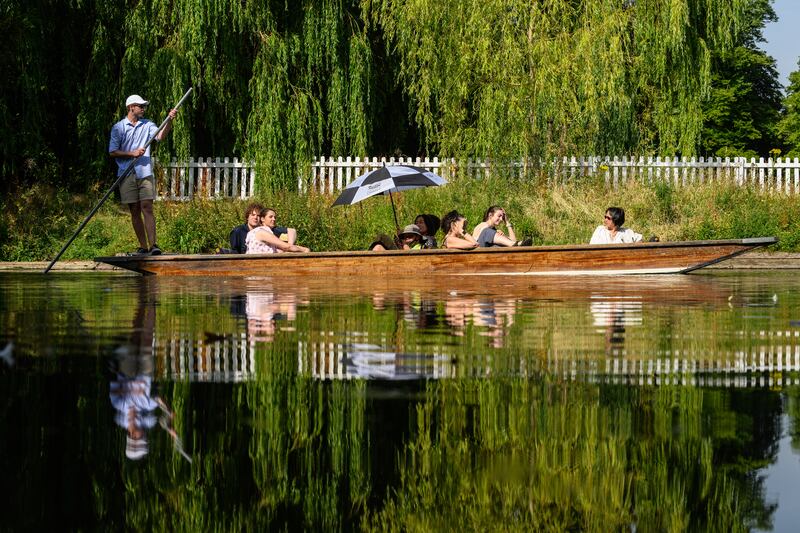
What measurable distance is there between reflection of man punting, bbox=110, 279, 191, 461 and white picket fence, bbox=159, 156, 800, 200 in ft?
66.3

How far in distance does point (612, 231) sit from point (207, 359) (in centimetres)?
1328

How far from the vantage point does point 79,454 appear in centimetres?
473

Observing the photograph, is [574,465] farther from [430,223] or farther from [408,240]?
[430,223]

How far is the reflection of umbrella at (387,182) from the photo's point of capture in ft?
69.5

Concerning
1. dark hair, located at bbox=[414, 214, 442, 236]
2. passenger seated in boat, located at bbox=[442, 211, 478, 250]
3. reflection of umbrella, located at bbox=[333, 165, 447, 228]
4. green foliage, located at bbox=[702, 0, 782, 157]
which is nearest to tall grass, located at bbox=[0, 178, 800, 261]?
dark hair, located at bbox=[414, 214, 442, 236]

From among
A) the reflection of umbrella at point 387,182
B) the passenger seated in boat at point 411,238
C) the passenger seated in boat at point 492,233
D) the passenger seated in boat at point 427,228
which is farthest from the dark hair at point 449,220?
the reflection of umbrella at point 387,182

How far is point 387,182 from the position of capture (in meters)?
21.3

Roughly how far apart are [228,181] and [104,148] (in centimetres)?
296

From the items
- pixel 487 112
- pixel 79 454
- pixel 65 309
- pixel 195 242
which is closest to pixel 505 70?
pixel 487 112

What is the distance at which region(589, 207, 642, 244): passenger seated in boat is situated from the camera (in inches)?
789

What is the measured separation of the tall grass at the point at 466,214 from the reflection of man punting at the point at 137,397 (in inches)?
692

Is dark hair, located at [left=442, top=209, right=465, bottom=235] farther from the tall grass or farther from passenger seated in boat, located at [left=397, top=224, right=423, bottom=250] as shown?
the tall grass

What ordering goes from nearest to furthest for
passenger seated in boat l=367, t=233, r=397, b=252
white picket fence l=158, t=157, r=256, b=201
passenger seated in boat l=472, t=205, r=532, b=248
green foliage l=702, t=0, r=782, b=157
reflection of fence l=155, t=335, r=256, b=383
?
reflection of fence l=155, t=335, r=256, b=383
passenger seated in boat l=472, t=205, r=532, b=248
passenger seated in boat l=367, t=233, r=397, b=252
white picket fence l=158, t=157, r=256, b=201
green foliage l=702, t=0, r=782, b=157

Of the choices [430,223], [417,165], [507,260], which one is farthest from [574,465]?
[417,165]
